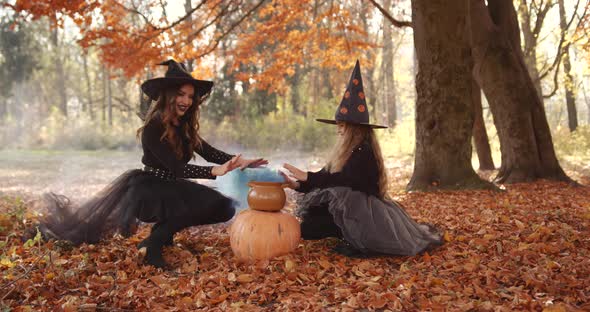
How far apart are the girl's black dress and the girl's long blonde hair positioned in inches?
39.0

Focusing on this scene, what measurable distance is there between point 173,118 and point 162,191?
0.67m

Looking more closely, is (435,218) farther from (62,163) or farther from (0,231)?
(62,163)

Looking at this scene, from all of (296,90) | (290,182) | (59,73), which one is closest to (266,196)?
(290,182)

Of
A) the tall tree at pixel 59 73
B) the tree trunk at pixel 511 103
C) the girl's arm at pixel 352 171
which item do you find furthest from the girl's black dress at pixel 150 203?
the tall tree at pixel 59 73

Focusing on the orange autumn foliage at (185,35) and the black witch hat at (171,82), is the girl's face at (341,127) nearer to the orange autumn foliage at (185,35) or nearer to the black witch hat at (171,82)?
the black witch hat at (171,82)

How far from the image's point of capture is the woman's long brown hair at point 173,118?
4273 millimetres

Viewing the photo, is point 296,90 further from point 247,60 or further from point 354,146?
point 354,146

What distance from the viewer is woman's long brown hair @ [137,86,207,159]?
427cm

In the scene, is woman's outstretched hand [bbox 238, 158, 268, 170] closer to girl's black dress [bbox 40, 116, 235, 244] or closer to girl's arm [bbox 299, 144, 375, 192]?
girl's black dress [bbox 40, 116, 235, 244]

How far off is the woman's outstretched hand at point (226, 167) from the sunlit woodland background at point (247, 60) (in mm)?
2305

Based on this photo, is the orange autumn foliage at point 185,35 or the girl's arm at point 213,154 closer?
the girl's arm at point 213,154

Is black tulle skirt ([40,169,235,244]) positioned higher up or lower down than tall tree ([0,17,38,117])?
lower down

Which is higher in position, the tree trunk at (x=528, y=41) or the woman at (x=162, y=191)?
the tree trunk at (x=528, y=41)

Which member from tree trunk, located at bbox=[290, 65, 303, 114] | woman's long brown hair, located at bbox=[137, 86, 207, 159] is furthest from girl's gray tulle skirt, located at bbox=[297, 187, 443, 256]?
tree trunk, located at bbox=[290, 65, 303, 114]
